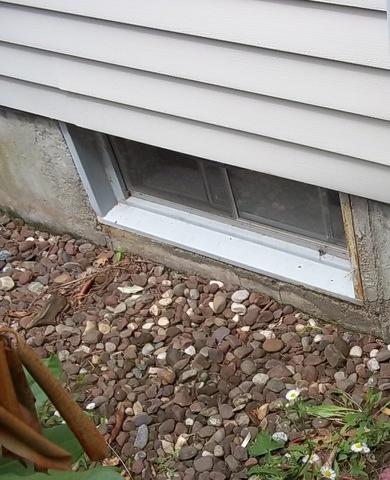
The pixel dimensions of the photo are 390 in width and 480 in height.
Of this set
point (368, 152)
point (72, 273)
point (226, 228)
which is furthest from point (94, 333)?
point (368, 152)

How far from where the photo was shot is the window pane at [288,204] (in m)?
3.06

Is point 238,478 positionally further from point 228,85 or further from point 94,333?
point 228,85

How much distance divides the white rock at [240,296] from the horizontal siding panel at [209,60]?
3.30 feet

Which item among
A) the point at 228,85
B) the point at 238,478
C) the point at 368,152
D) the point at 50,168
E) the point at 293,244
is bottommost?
the point at 238,478

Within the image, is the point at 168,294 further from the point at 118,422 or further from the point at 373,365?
the point at 373,365

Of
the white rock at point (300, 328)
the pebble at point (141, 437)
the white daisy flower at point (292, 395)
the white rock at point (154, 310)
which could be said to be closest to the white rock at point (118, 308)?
the white rock at point (154, 310)

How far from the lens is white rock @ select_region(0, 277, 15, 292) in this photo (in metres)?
3.72

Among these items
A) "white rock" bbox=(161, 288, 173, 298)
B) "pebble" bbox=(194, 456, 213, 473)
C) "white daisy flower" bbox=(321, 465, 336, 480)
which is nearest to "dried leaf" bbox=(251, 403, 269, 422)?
"pebble" bbox=(194, 456, 213, 473)

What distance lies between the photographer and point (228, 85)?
8.57 feet

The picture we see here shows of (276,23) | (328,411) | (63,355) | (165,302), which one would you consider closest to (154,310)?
(165,302)

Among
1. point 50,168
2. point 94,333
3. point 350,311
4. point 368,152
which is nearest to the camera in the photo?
point 368,152

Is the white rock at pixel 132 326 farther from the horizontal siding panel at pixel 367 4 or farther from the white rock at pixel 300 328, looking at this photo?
the horizontal siding panel at pixel 367 4

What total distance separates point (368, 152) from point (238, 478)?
113cm

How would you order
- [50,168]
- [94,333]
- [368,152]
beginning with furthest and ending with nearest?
[50,168], [94,333], [368,152]
